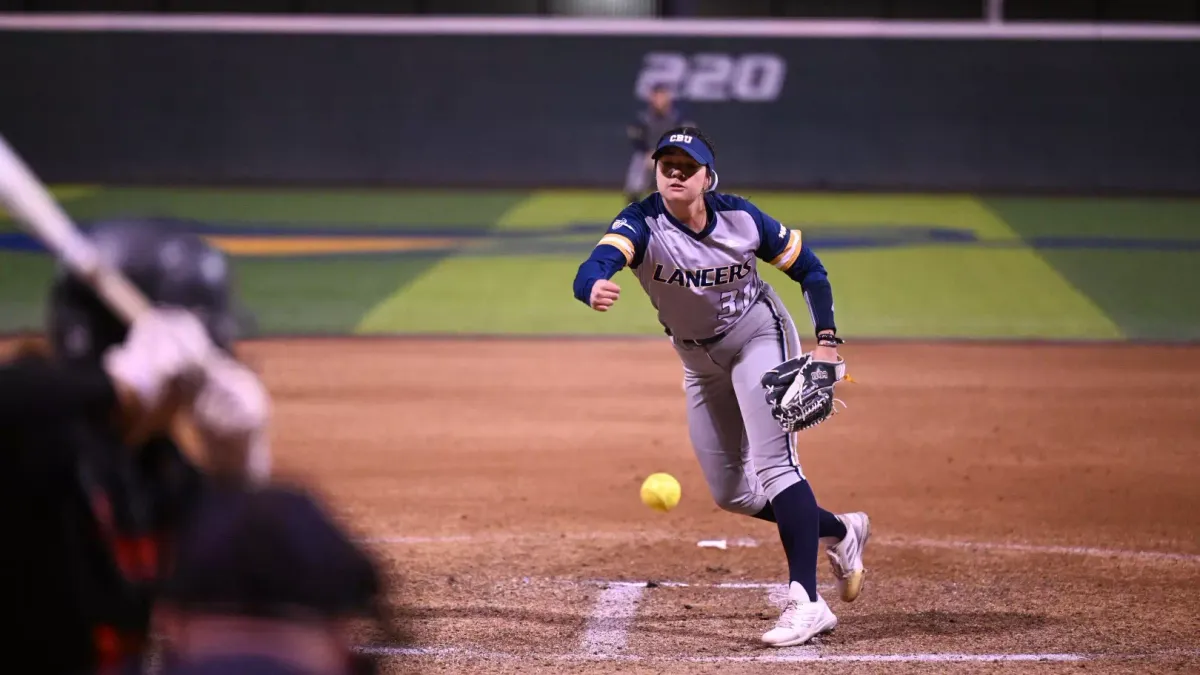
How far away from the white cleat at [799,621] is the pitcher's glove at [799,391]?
2.30 feet

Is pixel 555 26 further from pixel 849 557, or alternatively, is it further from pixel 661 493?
pixel 849 557

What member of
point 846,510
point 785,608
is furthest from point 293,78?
point 785,608

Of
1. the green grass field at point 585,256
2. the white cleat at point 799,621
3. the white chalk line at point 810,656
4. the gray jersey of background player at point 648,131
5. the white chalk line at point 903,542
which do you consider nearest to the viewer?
the white chalk line at point 810,656

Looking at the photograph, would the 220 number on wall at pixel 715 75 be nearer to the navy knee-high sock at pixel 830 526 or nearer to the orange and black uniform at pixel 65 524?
the navy knee-high sock at pixel 830 526

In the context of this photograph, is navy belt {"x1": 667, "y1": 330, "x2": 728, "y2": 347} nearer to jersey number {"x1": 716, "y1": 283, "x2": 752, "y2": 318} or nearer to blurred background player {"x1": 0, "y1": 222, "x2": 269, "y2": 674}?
jersey number {"x1": 716, "y1": 283, "x2": 752, "y2": 318}

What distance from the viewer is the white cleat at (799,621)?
592 cm

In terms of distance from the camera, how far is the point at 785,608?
626 cm

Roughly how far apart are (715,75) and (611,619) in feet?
62.1

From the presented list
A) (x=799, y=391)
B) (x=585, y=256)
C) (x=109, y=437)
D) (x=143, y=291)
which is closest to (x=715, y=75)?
(x=585, y=256)

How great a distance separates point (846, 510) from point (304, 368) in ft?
17.6

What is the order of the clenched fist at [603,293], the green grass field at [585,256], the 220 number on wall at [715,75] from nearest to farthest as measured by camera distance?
1. the clenched fist at [603,293]
2. the green grass field at [585,256]
3. the 220 number on wall at [715,75]

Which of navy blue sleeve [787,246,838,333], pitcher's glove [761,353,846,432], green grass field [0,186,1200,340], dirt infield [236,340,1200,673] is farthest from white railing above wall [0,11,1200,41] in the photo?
pitcher's glove [761,353,846,432]

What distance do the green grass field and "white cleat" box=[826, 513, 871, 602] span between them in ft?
23.4

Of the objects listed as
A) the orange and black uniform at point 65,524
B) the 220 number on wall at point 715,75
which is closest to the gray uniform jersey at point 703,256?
the orange and black uniform at point 65,524
